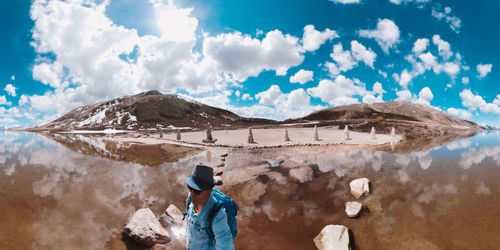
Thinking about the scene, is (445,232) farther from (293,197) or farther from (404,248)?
(293,197)

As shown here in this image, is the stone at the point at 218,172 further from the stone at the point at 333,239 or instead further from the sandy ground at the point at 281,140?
the sandy ground at the point at 281,140

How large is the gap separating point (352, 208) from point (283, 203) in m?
2.62

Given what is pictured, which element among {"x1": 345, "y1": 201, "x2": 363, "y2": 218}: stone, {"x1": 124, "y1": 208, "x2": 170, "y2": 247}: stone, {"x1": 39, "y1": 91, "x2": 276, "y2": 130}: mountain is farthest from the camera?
{"x1": 39, "y1": 91, "x2": 276, "y2": 130}: mountain

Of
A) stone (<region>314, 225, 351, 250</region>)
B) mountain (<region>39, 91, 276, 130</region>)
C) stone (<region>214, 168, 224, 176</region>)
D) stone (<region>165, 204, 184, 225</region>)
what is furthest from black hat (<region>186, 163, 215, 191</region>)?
mountain (<region>39, 91, 276, 130</region>)

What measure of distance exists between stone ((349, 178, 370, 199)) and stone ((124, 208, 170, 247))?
7.60m

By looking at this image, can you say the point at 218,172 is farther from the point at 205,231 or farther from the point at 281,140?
the point at 281,140

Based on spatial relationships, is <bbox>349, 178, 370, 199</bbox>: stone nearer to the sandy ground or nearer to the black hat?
the black hat

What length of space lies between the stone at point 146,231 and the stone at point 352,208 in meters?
6.27

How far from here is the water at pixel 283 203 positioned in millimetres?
6628

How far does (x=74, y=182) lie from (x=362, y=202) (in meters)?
14.0

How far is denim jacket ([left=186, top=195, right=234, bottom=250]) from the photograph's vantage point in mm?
2883

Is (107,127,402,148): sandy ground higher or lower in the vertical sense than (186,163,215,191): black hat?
lower

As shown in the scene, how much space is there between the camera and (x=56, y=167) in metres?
15.2

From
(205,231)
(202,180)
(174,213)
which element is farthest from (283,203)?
(202,180)
